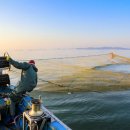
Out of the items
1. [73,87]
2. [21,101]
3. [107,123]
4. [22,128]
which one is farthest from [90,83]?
[22,128]

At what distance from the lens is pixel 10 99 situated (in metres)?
8.20

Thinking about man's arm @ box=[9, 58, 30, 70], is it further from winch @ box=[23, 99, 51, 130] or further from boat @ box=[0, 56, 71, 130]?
winch @ box=[23, 99, 51, 130]

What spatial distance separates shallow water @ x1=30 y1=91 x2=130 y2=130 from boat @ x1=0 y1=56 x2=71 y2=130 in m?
2.53

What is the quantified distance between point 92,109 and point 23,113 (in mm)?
6089

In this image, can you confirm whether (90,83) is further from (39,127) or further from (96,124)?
(39,127)

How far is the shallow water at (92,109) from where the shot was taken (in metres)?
10.2

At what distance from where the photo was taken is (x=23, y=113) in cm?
659

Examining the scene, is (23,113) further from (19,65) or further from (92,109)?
(92,109)

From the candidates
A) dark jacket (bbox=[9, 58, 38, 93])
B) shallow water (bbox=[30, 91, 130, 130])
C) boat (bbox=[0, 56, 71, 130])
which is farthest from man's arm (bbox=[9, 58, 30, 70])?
shallow water (bbox=[30, 91, 130, 130])

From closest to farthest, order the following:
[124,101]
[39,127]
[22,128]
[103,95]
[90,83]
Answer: [39,127] → [22,128] → [124,101] → [103,95] → [90,83]

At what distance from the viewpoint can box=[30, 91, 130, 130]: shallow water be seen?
10.2 metres

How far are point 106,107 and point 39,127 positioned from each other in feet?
21.8

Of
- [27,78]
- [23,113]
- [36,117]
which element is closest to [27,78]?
[27,78]

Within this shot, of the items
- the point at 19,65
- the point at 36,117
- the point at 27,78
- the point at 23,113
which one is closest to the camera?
the point at 36,117
